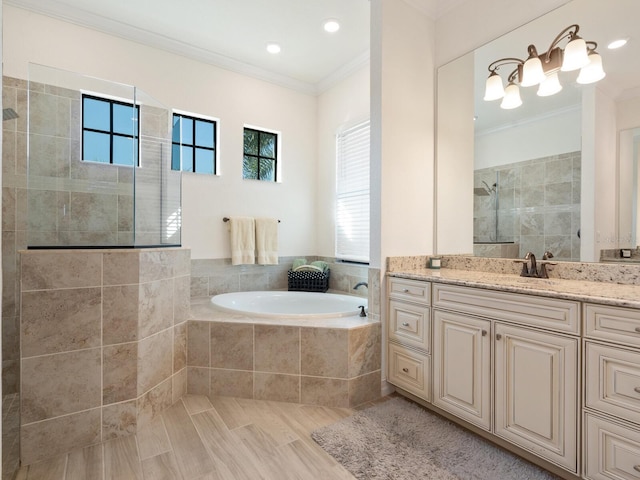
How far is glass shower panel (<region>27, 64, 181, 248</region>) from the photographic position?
2062 mm

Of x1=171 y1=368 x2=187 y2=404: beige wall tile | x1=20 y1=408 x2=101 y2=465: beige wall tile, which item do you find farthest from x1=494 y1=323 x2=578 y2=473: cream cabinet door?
x1=20 y1=408 x2=101 y2=465: beige wall tile

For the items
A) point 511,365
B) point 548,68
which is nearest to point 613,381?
point 511,365

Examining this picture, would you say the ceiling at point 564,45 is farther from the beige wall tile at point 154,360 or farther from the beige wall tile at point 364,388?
the beige wall tile at point 154,360

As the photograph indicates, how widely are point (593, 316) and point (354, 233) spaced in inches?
89.8

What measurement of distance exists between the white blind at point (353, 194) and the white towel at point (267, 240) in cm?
69

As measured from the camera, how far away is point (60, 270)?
5.84ft

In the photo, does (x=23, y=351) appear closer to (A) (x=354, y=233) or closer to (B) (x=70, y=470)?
(B) (x=70, y=470)

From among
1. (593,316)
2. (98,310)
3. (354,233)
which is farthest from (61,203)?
(593,316)

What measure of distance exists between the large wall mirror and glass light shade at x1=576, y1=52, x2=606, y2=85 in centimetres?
3

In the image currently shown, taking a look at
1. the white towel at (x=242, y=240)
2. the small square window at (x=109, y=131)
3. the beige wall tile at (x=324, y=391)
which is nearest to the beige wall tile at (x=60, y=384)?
the beige wall tile at (x=324, y=391)

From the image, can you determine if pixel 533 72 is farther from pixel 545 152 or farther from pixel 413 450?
pixel 413 450

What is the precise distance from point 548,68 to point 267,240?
8.79ft

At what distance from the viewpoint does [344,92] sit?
3588 millimetres

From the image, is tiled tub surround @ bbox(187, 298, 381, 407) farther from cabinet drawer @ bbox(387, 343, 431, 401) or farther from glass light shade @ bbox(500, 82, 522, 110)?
glass light shade @ bbox(500, 82, 522, 110)
